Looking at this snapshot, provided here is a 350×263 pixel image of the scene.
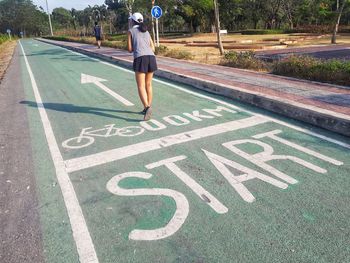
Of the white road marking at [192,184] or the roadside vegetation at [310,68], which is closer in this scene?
the white road marking at [192,184]

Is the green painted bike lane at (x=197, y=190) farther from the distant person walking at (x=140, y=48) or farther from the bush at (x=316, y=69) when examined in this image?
the bush at (x=316, y=69)

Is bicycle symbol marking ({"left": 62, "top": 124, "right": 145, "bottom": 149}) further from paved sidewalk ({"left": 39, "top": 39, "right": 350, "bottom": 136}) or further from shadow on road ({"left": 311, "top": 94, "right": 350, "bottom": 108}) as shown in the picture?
shadow on road ({"left": 311, "top": 94, "right": 350, "bottom": 108})

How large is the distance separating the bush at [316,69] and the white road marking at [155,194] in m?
6.59

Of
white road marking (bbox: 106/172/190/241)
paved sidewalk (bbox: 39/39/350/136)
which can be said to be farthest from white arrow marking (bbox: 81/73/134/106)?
white road marking (bbox: 106/172/190/241)

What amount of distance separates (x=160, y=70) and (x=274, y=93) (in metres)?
4.95

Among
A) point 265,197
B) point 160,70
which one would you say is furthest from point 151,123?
point 160,70

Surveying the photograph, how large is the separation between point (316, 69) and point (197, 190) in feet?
22.9

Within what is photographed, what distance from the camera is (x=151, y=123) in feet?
17.9

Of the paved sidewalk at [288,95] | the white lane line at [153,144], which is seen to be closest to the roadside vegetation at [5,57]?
the paved sidewalk at [288,95]

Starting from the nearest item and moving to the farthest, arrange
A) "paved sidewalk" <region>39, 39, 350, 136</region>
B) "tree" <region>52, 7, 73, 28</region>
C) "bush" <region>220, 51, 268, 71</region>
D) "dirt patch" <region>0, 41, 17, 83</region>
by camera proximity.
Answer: "paved sidewalk" <region>39, 39, 350, 136</region> → "bush" <region>220, 51, 268, 71</region> → "dirt patch" <region>0, 41, 17, 83</region> → "tree" <region>52, 7, 73, 28</region>

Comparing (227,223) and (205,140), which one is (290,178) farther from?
(205,140)

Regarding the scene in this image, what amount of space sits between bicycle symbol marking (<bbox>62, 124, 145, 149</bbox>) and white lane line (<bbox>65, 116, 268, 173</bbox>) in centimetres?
50

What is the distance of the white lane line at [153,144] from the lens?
403cm

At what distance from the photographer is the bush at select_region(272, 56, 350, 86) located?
8000 mm
